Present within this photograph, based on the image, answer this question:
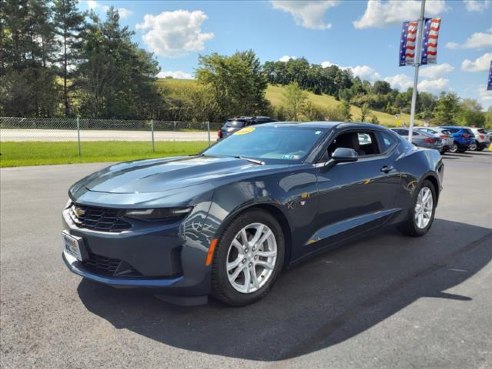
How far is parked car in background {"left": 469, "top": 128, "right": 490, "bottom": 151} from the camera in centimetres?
2695

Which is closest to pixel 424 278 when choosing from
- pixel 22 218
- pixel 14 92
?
pixel 22 218

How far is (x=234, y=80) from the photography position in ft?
204

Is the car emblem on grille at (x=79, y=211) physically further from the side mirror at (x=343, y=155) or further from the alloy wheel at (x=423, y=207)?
the alloy wheel at (x=423, y=207)

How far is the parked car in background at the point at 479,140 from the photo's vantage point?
27.0m

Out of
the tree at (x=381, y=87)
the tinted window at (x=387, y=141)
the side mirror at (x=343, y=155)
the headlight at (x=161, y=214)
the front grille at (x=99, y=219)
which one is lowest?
the front grille at (x=99, y=219)

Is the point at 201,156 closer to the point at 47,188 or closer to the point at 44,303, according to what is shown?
the point at 44,303

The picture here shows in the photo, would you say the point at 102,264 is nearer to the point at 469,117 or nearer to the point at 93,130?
the point at 93,130

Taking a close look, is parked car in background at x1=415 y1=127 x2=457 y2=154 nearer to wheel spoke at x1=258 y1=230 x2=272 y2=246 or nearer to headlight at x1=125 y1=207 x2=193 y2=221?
wheel spoke at x1=258 y1=230 x2=272 y2=246

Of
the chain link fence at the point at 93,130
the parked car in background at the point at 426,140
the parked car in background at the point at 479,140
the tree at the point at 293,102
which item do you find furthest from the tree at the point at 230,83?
the parked car in background at the point at 426,140

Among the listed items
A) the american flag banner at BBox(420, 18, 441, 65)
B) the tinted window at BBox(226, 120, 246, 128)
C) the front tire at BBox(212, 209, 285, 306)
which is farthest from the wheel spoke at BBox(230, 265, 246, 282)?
the american flag banner at BBox(420, 18, 441, 65)

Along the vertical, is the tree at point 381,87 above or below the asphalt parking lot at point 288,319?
above

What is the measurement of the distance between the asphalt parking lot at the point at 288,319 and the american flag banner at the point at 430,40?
644 inches

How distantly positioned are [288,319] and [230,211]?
0.92 m

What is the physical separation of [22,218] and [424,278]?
219 inches
